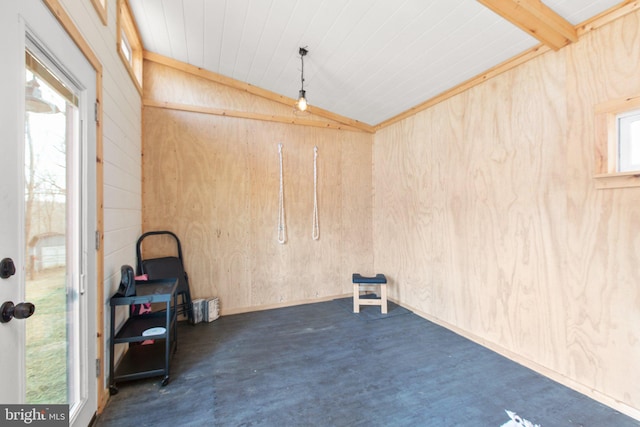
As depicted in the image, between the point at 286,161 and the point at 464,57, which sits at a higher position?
the point at 464,57

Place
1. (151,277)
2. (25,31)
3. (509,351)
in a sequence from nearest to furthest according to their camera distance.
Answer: (25,31) < (509,351) < (151,277)

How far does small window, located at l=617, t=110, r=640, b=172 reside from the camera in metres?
1.79

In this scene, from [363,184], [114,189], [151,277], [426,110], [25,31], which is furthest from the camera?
[363,184]

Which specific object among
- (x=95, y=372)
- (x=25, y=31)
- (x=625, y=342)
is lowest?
(x=95, y=372)

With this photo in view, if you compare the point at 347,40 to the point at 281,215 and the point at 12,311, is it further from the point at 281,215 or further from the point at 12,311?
the point at 12,311

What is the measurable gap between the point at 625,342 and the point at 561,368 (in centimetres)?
51

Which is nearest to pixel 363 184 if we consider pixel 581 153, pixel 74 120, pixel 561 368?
pixel 581 153

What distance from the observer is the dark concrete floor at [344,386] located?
1.80 metres

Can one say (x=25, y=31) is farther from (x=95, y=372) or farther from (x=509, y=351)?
(x=509, y=351)

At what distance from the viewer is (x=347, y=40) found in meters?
2.56

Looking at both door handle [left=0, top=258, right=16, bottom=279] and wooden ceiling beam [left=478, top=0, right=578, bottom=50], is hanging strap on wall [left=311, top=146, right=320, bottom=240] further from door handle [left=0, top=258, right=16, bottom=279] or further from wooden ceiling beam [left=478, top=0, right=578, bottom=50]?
door handle [left=0, top=258, right=16, bottom=279]

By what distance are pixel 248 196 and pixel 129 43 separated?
2.12 meters

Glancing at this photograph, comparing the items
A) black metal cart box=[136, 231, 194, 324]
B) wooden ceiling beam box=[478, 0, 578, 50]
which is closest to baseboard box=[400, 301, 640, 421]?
wooden ceiling beam box=[478, 0, 578, 50]

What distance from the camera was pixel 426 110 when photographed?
11.2ft
